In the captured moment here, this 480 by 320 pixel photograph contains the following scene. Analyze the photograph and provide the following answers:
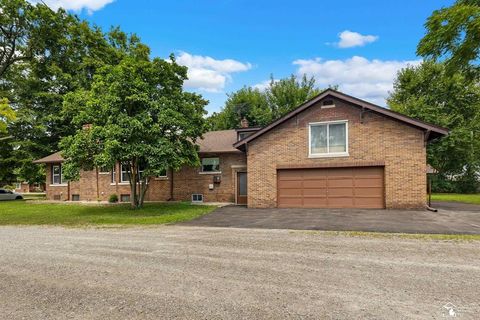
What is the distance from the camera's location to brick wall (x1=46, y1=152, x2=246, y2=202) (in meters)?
20.6

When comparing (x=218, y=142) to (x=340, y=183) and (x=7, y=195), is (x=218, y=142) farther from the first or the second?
(x=7, y=195)

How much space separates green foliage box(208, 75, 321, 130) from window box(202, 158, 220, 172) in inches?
796

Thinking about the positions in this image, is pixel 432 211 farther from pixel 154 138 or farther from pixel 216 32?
pixel 216 32

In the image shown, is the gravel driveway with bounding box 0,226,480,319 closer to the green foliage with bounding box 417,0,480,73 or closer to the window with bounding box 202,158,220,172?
the green foliage with bounding box 417,0,480,73

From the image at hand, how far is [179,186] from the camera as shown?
21734mm

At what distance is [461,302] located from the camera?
4.30 m

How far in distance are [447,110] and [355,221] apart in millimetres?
32244

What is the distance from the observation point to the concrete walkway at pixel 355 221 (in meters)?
10.4

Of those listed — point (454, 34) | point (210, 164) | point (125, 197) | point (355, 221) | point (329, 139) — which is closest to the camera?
point (355, 221)

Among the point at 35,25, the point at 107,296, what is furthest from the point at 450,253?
the point at 35,25

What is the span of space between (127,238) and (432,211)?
13239 mm

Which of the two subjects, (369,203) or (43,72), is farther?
(43,72)

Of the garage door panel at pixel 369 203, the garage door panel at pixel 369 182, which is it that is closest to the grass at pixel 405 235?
the garage door panel at pixel 369 203

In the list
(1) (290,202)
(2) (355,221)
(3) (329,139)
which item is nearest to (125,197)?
(1) (290,202)
